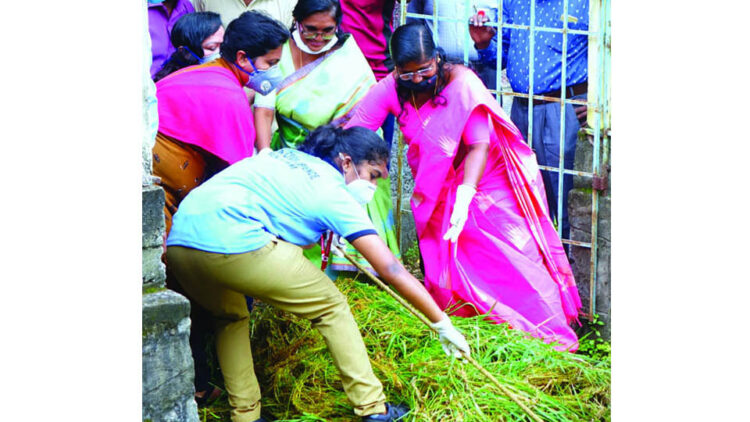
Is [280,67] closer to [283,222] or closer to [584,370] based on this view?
[283,222]

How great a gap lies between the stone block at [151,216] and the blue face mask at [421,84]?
178 centimetres

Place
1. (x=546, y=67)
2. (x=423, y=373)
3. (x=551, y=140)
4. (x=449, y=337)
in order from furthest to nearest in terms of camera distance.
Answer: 1. (x=551, y=140)
2. (x=546, y=67)
3. (x=423, y=373)
4. (x=449, y=337)

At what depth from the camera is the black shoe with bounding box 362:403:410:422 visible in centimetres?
359

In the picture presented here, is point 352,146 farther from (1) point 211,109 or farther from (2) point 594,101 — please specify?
(2) point 594,101

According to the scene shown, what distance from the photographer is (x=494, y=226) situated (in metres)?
4.73

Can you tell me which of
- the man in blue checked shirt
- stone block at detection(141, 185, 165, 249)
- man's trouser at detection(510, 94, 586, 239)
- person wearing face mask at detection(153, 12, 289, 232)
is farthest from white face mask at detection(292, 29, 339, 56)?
stone block at detection(141, 185, 165, 249)

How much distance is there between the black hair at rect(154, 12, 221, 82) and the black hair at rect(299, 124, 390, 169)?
1.15m

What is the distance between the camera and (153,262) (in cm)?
314

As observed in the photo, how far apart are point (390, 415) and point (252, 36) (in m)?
1.72

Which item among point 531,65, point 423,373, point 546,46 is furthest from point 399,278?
point 546,46

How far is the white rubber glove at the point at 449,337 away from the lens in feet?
12.1

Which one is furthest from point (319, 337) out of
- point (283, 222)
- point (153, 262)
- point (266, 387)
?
point (153, 262)

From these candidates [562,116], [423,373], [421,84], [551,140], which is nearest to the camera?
[423,373]

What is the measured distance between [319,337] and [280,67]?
1384mm
